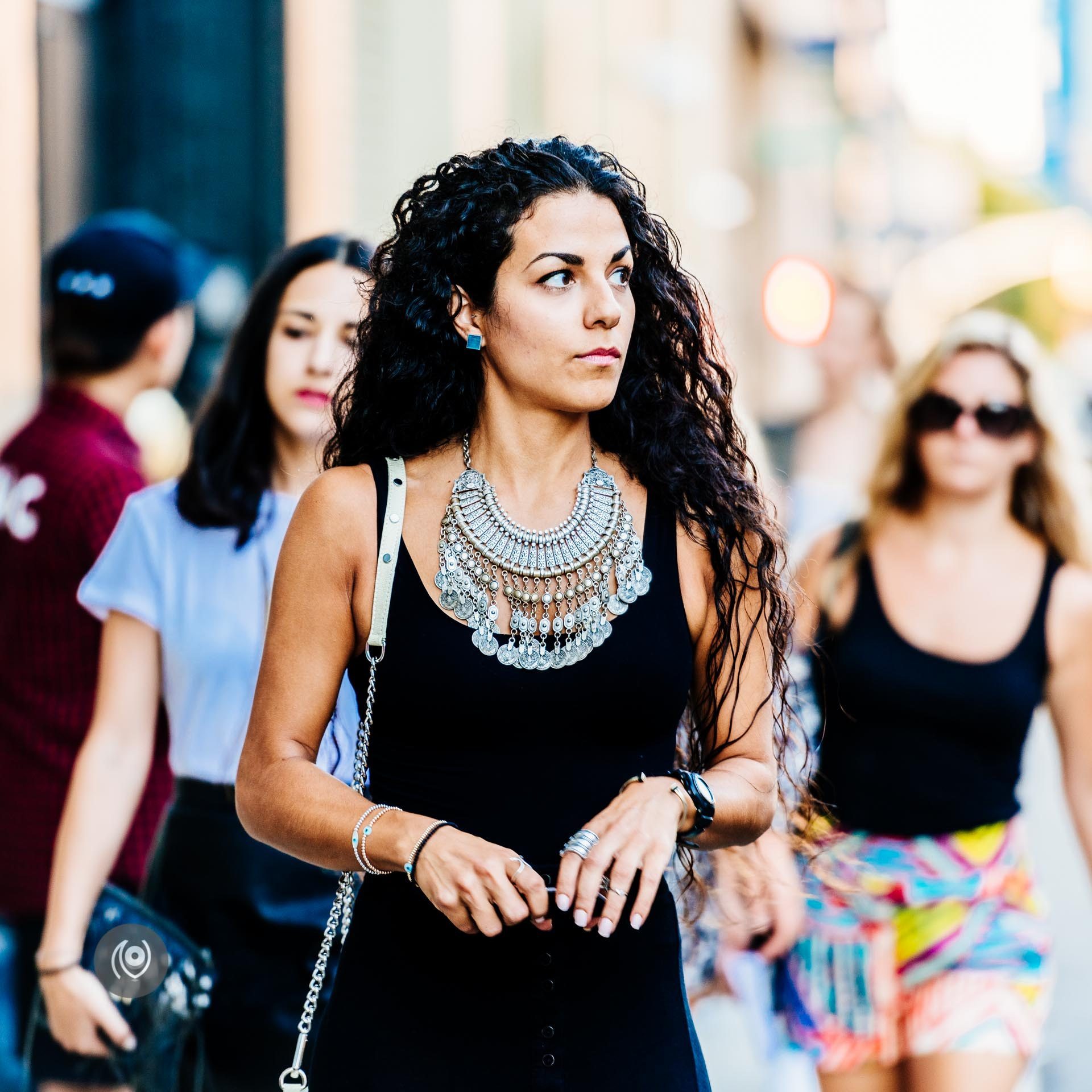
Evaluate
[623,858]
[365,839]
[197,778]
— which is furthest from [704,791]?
[197,778]

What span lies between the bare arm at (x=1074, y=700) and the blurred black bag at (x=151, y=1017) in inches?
79.1

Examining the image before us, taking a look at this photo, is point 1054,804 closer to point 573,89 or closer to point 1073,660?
point 1073,660

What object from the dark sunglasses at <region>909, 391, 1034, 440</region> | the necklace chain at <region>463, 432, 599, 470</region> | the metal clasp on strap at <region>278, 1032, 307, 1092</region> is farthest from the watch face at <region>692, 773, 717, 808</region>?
the dark sunglasses at <region>909, 391, 1034, 440</region>

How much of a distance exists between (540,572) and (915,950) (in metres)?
1.69

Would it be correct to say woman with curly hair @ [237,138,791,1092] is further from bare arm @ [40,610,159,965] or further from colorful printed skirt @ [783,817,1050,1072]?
colorful printed skirt @ [783,817,1050,1072]

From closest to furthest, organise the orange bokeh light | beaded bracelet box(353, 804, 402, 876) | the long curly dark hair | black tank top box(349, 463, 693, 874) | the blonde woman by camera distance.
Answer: beaded bracelet box(353, 804, 402, 876) < black tank top box(349, 463, 693, 874) < the long curly dark hair < the blonde woman < the orange bokeh light

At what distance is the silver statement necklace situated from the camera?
2203 mm

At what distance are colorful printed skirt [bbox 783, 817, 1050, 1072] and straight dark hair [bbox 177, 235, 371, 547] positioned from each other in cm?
146

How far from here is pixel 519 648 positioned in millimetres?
2188

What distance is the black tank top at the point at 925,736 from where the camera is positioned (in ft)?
11.6

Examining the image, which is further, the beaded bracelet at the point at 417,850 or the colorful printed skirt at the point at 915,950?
the colorful printed skirt at the point at 915,950

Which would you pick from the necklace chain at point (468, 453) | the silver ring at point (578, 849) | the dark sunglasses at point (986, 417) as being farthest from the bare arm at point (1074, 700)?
the silver ring at point (578, 849)

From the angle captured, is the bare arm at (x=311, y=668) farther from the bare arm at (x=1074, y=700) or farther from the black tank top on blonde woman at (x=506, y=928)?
the bare arm at (x=1074, y=700)

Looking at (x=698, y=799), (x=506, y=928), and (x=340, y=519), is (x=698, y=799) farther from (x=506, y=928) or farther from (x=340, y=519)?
(x=340, y=519)
